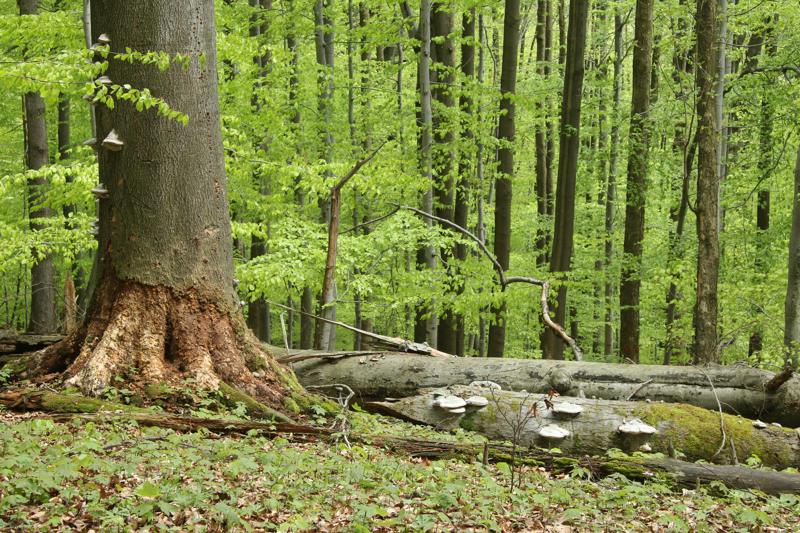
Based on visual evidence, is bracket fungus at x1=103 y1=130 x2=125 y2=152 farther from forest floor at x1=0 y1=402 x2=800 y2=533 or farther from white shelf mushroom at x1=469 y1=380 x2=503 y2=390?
white shelf mushroom at x1=469 y1=380 x2=503 y2=390

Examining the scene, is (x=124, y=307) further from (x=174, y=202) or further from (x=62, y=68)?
(x=62, y=68)

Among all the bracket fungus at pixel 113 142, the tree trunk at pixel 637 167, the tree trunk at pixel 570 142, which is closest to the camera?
the bracket fungus at pixel 113 142

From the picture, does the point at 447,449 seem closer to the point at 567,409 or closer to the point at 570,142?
the point at 567,409

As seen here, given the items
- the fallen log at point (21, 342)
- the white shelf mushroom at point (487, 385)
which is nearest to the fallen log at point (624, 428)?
the white shelf mushroom at point (487, 385)

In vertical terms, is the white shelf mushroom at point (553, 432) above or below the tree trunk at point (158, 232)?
below

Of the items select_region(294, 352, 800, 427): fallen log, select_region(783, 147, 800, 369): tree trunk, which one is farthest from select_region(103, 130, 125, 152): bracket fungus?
select_region(783, 147, 800, 369): tree trunk

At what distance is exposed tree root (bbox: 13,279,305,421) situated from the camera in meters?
5.86

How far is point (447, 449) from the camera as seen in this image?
17.9 ft

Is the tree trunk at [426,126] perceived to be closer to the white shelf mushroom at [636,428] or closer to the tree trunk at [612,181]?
the tree trunk at [612,181]

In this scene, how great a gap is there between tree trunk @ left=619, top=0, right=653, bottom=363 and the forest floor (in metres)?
9.92

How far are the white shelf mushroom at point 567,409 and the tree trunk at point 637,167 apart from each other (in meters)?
8.71

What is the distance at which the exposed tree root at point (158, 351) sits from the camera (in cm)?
586

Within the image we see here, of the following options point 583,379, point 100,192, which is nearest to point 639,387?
point 583,379

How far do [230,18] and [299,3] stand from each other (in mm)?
1530
